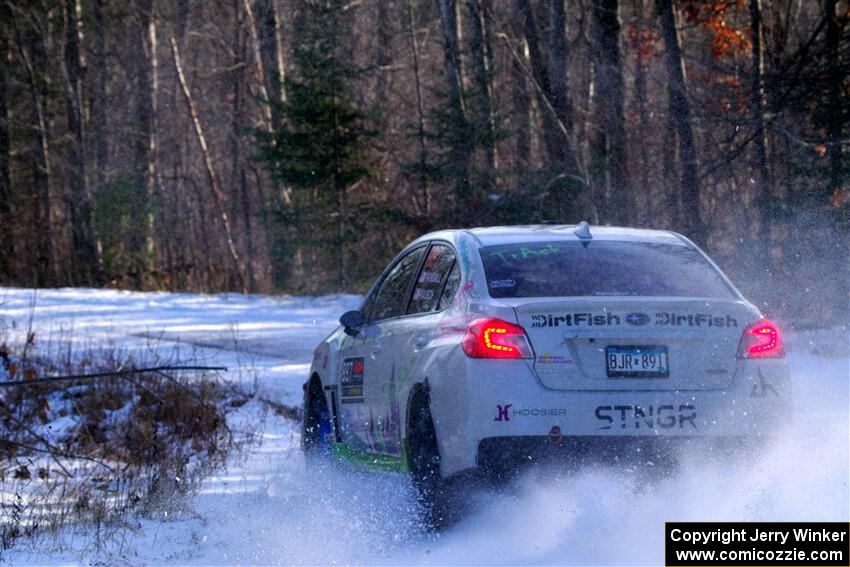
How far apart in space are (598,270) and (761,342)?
0.97 metres

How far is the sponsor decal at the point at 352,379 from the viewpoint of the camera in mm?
8273

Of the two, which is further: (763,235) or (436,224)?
(436,224)

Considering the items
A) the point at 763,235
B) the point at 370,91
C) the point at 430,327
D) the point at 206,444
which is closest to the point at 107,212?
the point at 370,91

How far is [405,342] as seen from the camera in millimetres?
7418

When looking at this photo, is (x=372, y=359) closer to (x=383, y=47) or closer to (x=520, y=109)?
(x=520, y=109)

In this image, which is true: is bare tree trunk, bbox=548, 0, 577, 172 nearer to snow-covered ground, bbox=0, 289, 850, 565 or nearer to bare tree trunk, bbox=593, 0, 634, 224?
bare tree trunk, bbox=593, 0, 634, 224

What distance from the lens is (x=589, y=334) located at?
Result: 20.6 ft

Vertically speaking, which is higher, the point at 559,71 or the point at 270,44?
the point at 270,44

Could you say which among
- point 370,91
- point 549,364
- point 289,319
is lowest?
point 289,319

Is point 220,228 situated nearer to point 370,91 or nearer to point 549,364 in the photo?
point 370,91

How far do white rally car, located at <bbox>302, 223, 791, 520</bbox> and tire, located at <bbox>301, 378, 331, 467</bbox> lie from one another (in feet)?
5.93

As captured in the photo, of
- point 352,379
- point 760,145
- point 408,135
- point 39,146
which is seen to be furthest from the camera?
point 39,146

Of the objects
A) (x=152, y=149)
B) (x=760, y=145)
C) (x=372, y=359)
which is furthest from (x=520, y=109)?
(x=372, y=359)

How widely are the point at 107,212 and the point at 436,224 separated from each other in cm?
1457
